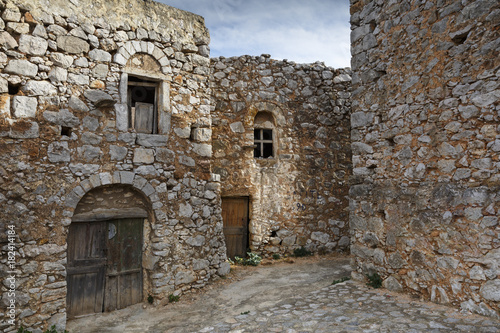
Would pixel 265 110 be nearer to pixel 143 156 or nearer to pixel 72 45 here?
pixel 143 156

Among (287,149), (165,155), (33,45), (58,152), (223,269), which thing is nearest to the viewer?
(33,45)

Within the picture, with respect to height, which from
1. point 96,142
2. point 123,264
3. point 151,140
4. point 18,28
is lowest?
point 123,264

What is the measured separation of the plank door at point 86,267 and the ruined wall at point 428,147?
14.1ft

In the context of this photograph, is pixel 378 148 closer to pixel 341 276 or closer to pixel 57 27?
pixel 341 276

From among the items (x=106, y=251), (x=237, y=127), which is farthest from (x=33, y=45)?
(x=237, y=127)

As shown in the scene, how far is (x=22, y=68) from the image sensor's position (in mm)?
5148

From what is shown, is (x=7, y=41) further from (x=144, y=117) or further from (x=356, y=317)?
(x=356, y=317)

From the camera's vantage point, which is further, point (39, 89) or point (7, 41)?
point (39, 89)

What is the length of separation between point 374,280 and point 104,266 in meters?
4.43

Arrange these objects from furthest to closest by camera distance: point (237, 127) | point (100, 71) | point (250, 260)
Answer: point (237, 127) → point (250, 260) → point (100, 71)

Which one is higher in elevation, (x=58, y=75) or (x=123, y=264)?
(x=58, y=75)

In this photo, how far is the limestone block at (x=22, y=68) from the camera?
5051 mm

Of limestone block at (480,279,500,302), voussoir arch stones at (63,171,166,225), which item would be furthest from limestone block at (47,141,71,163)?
limestone block at (480,279,500,302)

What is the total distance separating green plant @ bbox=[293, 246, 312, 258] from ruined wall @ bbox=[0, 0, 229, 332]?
2442mm
